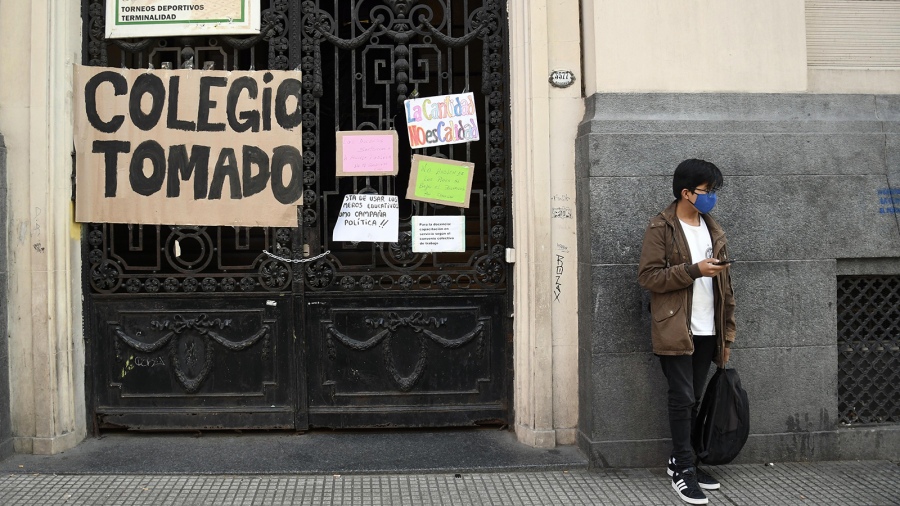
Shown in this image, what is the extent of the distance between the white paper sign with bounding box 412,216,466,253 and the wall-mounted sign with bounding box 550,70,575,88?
116 centimetres

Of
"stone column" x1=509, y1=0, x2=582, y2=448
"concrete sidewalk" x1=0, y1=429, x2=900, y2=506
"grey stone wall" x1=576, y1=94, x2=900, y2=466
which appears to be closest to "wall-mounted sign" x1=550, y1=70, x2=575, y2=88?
"stone column" x1=509, y1=0, x2=582, y2=448

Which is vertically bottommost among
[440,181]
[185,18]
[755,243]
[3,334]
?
[3,334]

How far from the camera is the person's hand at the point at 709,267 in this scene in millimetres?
4129

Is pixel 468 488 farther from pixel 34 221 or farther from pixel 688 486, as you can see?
pixel 34 221

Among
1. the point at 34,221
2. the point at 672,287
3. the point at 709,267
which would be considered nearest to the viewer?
the point at 709,267

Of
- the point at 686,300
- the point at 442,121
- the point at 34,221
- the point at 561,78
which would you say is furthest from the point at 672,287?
the point at 34,221

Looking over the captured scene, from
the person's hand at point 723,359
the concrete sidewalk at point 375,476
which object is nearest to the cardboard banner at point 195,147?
the concrete sidewalk at point 375,476

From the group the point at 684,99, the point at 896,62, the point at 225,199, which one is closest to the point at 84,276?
the point at 225,199

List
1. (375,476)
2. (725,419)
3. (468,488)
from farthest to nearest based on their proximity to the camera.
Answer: (375,476)
(468,488)
(725,419)

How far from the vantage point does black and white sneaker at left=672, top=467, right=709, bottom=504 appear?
4.40 metres

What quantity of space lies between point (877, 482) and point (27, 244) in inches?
231

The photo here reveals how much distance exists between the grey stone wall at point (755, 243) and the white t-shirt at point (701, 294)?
1.45 ft

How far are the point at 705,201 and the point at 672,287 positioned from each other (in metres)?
0.56

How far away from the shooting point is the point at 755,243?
498 centimetres
